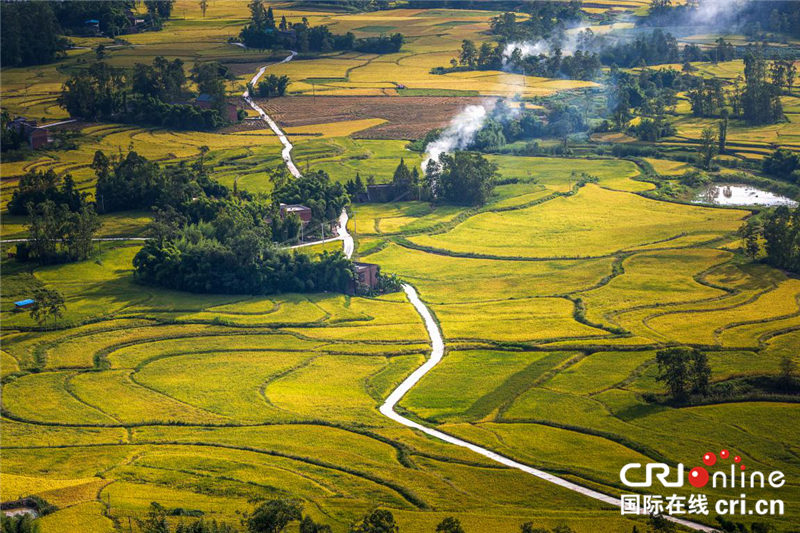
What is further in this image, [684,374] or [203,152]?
[203,152]

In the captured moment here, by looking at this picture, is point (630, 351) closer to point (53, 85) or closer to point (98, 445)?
point (98, 445)


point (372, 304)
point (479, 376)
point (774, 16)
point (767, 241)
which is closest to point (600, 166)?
point (767, 241)

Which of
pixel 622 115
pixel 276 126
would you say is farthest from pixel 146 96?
pixel 622 115

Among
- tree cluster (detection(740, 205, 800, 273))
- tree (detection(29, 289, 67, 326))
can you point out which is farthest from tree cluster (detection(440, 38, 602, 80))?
tree (detection(29, 289, 67, 326))

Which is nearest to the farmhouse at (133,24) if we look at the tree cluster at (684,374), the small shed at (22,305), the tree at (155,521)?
the small shed at (22,305)

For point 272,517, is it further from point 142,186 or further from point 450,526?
point 142,186

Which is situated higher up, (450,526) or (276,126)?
(276,126)

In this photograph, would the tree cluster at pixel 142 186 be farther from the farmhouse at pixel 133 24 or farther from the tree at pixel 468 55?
the farmhouse at pixel 133 24
